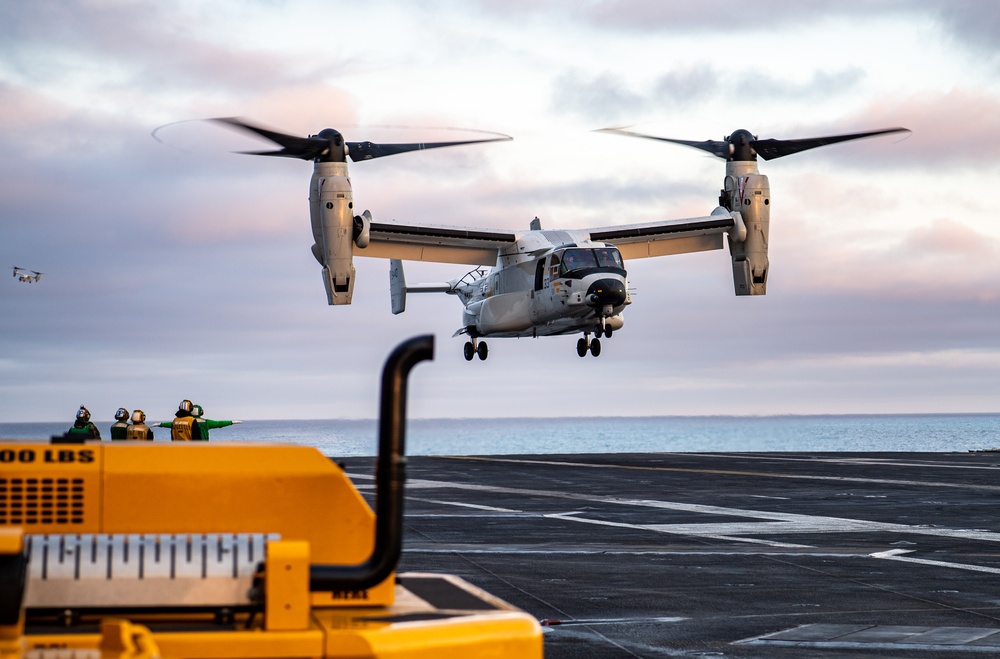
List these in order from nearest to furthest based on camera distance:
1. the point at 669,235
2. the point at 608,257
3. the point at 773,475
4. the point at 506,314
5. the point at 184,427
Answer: the point at 184,427
the point at 773,475
the point at 608,257
the point at 506,314
the point at 669,235

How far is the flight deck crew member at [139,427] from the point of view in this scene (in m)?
19.0

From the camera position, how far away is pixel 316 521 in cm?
346

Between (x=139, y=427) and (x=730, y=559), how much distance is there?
32.2 feet

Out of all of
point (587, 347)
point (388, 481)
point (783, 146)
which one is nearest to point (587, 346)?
point (587, 347)

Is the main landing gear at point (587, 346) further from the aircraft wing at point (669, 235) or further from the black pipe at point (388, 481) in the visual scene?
the black pipe at point (388, 481)

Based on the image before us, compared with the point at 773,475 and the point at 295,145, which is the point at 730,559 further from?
the point at 295,145

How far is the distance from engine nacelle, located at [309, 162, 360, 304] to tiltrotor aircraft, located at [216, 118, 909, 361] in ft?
0.11

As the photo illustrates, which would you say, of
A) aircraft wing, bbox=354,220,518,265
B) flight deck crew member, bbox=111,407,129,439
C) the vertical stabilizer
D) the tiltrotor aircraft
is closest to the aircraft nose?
the tiltrotor aircraft

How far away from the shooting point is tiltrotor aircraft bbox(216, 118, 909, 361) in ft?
140

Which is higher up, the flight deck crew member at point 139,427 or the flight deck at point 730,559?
the flight deck crew member at point 139,427

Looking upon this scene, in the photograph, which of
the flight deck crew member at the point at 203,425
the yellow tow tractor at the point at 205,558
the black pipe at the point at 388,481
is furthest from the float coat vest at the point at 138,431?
the black pipe at the point at 388,481

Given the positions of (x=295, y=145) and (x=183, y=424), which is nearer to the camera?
(x=183, y=424)

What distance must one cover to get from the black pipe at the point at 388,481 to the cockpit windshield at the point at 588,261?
39.3 metres

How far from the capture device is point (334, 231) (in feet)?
140
